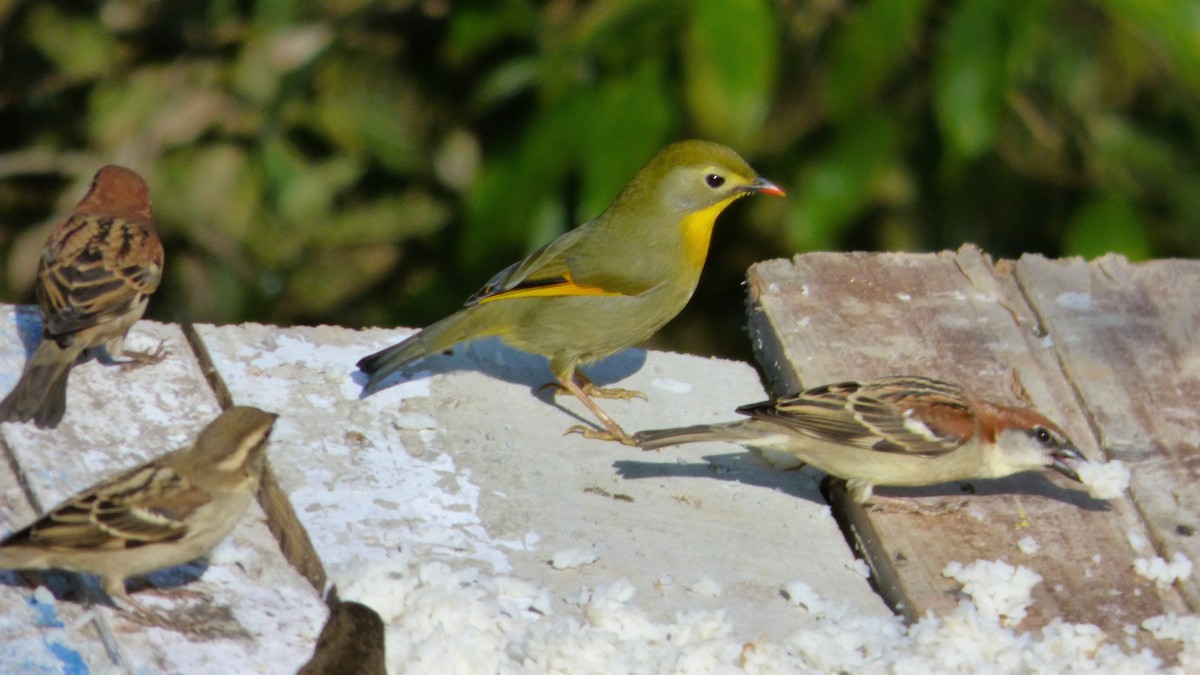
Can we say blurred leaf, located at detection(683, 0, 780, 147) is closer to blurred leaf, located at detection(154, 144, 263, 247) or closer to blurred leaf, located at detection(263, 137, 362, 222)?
blurred leaf, located at detection(263, 137, 362, 222)

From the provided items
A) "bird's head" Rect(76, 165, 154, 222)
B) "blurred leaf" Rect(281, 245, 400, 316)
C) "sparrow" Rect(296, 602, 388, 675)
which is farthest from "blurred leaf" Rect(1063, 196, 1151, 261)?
A: "sparrow" Rect(296, 602, 388, 675)

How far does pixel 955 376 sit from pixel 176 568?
240cm

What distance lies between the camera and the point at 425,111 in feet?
28.1

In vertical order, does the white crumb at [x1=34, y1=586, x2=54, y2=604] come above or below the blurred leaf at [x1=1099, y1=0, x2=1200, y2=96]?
below

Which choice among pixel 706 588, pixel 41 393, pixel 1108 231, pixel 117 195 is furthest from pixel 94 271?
pixel 1108 231

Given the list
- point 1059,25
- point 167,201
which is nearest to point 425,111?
point 167,201

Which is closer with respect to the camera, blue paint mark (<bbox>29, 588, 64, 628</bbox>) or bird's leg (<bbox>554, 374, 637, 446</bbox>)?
blue paint mark (<bbox>29, 588, 64, 628</bbox>)

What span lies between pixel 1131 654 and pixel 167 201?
5.54m

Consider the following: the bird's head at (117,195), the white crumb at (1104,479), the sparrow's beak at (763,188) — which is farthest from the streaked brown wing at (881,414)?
the bird's head at (117,195)

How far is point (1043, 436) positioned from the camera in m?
4.82

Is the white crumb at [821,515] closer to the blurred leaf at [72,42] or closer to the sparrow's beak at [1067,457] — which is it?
the sparrow's beak at [1067,457]

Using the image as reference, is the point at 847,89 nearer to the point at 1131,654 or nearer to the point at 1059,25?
the point at 1059,25

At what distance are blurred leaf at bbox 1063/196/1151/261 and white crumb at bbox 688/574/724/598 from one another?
3.44 metres

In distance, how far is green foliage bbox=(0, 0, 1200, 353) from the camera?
21.0ft
